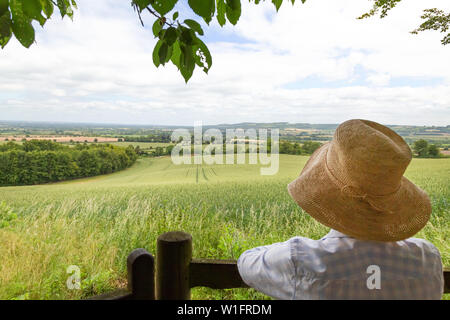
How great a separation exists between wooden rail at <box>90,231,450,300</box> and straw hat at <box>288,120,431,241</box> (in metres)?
0.33

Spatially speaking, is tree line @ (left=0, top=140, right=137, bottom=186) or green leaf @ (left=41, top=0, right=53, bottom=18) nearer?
green leaf @ (left=41, top=0, right=53, bottom=18)

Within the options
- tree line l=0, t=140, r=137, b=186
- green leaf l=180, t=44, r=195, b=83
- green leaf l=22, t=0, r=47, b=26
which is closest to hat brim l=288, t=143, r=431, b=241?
green leaf l=180, t=44, r=195, b=83

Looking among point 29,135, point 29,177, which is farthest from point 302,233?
point 29,135

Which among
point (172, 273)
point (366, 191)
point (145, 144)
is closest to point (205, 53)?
point (366, 191)

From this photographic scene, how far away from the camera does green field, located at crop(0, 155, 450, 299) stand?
1.88 metres

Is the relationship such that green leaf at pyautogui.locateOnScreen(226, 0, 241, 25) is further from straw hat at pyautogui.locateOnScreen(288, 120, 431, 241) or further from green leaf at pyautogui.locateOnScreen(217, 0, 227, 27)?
straw hat at pyautogui.locateOnScreen(288, 120, 431, 241)

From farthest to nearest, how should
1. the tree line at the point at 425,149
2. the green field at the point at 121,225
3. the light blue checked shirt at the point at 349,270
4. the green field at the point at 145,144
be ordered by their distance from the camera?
the green field at the point at 145,144 → the tree line at the point at 425,149 → the green field at the point at 121,225 → the light blue checked shirt at the point at 349,270

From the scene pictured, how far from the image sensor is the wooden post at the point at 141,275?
0.77m

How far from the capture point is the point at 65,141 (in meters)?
4.27

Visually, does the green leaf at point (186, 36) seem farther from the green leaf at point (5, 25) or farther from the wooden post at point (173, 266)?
the wooden post at point (173, 266)

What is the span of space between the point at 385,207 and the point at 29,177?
4297 mm

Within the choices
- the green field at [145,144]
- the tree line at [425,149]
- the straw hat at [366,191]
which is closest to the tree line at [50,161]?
the green field at [145,144]
